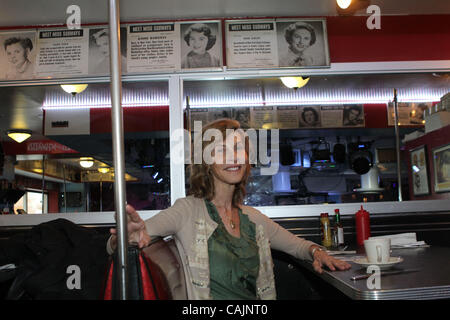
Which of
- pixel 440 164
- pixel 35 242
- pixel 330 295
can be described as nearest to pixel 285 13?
pixel 440 164

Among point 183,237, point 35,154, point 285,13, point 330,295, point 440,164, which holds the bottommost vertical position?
point 330,295

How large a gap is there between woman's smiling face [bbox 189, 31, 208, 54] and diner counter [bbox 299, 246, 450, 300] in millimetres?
2087

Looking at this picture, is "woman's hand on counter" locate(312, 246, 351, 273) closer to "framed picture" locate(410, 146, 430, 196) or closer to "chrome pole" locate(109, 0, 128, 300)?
"chrome pole" locate(109, 0, 128, 300)

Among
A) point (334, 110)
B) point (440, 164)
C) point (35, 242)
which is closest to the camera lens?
point (35, 242)

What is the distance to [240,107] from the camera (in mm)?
4250

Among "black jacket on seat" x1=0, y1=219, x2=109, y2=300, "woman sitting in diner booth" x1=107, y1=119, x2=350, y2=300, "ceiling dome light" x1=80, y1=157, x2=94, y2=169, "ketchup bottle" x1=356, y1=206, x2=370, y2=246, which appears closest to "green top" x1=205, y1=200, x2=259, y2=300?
"woman sitting in diner booth" x1=107, y1=119, x2=350, y2=300

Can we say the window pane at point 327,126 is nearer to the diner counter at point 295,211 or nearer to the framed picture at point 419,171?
the framed picture at point 419,171

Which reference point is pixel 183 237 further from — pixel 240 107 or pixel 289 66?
pixel 240 107

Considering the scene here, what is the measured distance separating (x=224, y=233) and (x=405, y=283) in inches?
31.1

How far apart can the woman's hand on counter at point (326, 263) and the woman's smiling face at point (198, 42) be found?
1.95 meters

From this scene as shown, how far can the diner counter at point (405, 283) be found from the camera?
3.80 feet

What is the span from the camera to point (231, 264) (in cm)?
170

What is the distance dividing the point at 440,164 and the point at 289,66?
149 centimetres

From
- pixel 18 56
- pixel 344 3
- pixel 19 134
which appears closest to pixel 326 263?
pixel 344 3
